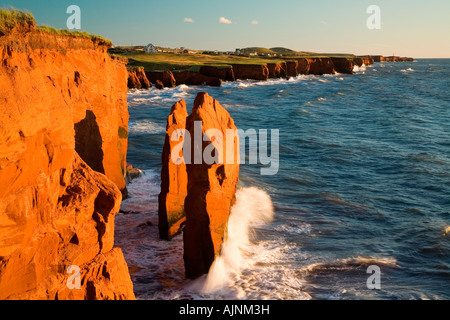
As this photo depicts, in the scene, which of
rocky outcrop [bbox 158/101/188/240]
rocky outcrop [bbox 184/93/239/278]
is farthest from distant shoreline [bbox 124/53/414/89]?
rocky outcrop [bbox 184/93/239/278]

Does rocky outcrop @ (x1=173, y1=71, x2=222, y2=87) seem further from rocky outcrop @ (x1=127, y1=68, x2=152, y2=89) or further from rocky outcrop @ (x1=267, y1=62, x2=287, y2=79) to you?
rocky outcrop @ (x1=267, y1=62, x2=287, y2=79)

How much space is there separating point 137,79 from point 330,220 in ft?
175

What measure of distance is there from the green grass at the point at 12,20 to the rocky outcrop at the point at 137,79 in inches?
2205

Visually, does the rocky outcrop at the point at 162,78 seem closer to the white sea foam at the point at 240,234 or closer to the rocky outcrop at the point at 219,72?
the rocky outcrop at the point at 219,72

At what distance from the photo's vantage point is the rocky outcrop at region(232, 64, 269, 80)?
91.9 meters

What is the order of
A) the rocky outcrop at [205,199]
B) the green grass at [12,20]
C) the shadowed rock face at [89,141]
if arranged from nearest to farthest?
the green grass at [12,20]
the rocky outcrop at [205,199]
the shadowed rock face at [89,141]

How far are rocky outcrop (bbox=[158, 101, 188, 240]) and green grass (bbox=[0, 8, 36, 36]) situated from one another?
19.0 ft

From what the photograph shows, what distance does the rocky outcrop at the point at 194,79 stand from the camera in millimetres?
73188

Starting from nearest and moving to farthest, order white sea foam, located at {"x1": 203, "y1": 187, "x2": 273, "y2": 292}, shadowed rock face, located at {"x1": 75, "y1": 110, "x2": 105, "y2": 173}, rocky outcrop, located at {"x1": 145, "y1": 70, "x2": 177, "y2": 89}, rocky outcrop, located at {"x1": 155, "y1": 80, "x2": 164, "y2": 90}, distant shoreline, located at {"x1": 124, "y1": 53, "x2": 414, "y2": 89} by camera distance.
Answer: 1. white sea foam, located at {"x1": 203, "y1": 187, "x2": 273, "y2": 292}
2. shadowed rock face, located at {"x1": 75, "y1": 110, "x2": 105, "y2": 173}
3. rocky outcrop, located at {"x1": 155, "y1": 80, "x2": 164, "y2": 90}
4. distant shoreline, located at {"x1": 124, "y1": 53, "x2": 414, "y2": 89}
5. rocky outcrop, located at {"x1": 145, "y1": 70, "x2": 177, "y2": 89}

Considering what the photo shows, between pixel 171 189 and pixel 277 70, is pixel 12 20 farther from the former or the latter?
pixel 277 70

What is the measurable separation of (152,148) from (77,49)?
1455cm

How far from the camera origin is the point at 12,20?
8.52m

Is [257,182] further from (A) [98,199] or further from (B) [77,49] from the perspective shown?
(A) [98,199]

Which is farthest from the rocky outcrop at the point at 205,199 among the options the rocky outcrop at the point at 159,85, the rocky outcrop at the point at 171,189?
the rocky outcrop at the point at 159,85
